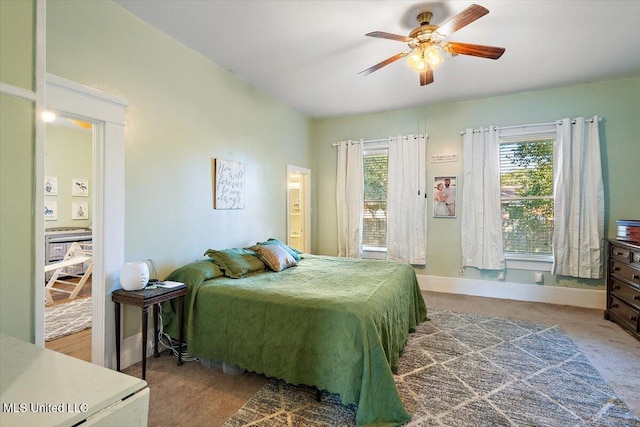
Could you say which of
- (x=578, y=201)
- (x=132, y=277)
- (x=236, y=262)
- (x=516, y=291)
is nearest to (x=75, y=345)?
(x=132, y=277)

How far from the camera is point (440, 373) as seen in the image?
89.6 inches

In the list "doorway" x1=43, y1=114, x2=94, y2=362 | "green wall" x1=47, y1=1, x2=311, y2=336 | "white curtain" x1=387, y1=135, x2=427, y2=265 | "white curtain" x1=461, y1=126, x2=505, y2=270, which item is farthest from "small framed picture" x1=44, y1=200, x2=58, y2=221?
"white curtain" x1=461, y1=126, x2=505, y2=270

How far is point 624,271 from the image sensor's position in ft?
10.4

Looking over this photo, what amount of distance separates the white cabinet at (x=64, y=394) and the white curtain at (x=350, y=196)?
4400 millimetres

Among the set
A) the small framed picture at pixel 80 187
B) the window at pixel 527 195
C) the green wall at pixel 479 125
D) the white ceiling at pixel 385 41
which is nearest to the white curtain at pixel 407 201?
the green wall at pixel 479 125

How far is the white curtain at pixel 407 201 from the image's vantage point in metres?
4.65

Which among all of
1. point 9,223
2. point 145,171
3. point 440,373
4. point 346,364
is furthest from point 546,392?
point 145,171

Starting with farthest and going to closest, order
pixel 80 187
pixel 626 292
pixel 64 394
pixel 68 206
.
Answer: pixel 80 187, pixel 68 206, pixel 626 292, pixel 64 394

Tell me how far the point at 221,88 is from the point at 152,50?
0.82 m

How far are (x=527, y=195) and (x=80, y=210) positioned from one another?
301 inches

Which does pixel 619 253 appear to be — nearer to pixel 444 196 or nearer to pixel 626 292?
pixel 626 292

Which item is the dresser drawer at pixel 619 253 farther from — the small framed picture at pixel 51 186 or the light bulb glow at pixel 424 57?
the small framed picture at pixel 51 186

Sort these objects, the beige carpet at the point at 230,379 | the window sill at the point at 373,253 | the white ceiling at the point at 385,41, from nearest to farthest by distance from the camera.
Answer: the beige carpet at the point at 230,379, the white ceiling at the point at 385,41, the window sill at the point at 373,253

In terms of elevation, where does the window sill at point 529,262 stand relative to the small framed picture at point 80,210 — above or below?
below
